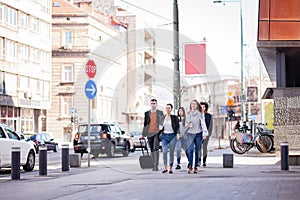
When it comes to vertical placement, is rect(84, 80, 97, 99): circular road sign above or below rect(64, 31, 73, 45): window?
below

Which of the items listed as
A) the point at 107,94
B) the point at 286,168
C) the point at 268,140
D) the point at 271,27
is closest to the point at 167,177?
the point at 286,168

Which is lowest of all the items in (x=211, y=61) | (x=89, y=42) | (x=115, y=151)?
(x=115, y=151)

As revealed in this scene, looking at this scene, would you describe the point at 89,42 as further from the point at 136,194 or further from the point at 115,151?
the point at 136,194

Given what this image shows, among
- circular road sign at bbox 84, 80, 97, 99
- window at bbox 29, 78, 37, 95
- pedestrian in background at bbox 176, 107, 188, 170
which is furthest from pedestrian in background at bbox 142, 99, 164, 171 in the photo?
window at bbox 29, 78, 37, 95

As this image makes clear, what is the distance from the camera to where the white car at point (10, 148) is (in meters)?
20.3

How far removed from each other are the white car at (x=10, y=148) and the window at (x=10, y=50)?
128 ft

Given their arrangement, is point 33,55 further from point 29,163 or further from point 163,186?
point 163,186

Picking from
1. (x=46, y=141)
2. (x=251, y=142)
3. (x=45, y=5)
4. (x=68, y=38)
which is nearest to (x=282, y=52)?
(x=251, y=142)

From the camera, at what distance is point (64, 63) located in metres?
77.3

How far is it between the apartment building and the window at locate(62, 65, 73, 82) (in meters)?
5.65

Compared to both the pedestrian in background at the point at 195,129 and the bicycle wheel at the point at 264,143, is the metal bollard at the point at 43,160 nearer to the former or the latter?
the pedestrian in background at the point at 195,129

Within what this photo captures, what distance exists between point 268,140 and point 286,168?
11585 millimetres

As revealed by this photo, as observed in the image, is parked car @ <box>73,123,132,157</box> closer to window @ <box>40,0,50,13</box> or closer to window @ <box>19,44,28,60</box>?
window @ <box>19,44,28,60</box>

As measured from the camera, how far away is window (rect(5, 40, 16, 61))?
6033cm
